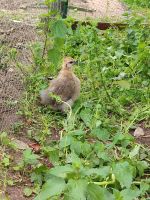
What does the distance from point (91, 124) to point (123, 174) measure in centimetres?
106

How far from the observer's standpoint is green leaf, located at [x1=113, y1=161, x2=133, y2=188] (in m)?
3.06

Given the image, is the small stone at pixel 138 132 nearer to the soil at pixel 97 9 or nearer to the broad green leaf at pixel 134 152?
the broad green leaf at pixel 134 152

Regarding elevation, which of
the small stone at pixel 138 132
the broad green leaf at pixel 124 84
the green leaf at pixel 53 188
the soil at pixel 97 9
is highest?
the soil at pixel 97 9

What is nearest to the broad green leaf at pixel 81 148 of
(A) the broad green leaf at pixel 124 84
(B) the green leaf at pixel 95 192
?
(B) the green leaf at pixel 95 192

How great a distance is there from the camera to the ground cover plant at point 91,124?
9.36ft

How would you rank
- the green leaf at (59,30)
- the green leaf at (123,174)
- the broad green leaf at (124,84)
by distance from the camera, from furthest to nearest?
1. the broad green leaf at (124,84)
2. the green leaf at (59,30)
3. the green leaf at (123,174)

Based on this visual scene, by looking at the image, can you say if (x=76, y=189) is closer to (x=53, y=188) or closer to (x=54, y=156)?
(x=53, y=188)

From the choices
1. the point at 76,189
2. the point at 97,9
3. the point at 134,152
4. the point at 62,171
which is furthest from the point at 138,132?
the point at 97,9

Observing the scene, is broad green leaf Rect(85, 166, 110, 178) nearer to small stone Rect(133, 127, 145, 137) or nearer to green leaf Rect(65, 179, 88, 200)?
green leaf Rect(65, 179, 88, 200)

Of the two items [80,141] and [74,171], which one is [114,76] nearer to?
[80,141]

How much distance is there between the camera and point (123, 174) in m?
3.13

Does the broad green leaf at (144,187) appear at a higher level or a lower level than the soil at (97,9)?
lower

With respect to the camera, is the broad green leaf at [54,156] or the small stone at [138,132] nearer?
the broad green leaf at [54,156]

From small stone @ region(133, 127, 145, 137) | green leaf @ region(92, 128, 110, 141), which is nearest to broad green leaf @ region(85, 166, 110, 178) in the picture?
green leaf @ region(92, 128, 110, 141)
